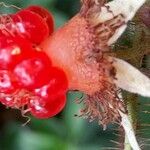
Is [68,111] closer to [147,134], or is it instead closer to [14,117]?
[14,117]

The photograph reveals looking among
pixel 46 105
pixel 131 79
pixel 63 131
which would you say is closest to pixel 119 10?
pixel 131 79

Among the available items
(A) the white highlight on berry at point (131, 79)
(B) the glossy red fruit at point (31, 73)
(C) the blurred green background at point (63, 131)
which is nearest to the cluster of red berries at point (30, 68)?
(B) the glossy red fruit at point (31, 73)

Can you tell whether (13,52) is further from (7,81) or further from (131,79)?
(131,79)

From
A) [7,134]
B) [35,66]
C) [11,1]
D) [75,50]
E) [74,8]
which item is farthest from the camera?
[7,134]

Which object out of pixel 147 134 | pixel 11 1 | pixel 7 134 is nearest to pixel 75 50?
pixel 147 134

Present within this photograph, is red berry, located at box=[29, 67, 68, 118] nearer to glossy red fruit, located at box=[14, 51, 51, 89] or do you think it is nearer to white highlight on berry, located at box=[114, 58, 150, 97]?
glossy red fruit, located at box=[14, 51, 51, 89]

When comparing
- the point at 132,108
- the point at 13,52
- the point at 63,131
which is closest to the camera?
the point at 13,52
